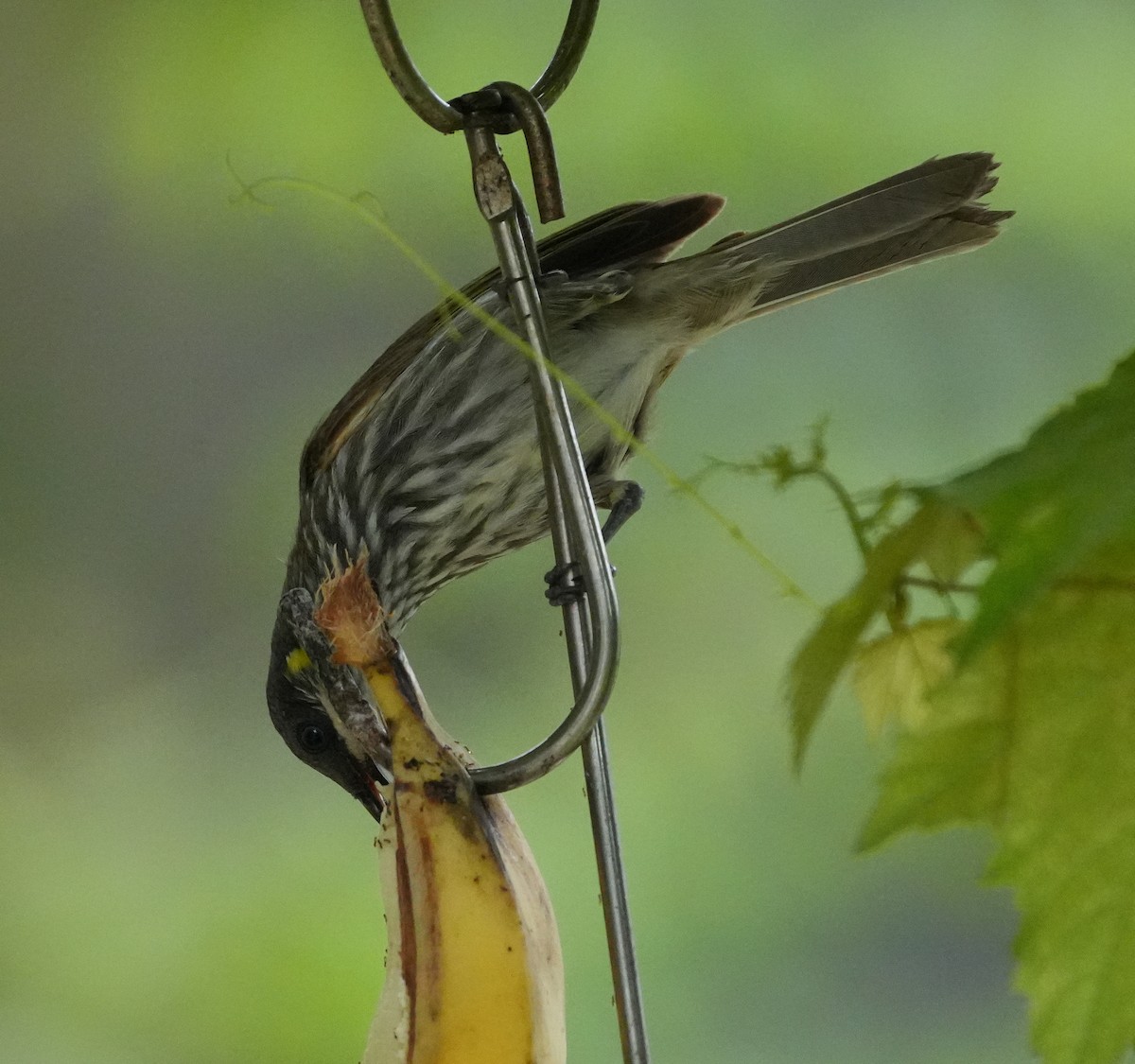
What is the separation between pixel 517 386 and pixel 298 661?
173 millimetres

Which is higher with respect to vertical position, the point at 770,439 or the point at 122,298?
the point at 122,298

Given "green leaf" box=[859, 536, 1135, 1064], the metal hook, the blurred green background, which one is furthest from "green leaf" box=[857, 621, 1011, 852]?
the blurred green background

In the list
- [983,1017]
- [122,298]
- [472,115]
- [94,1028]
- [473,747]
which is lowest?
[983,1017]

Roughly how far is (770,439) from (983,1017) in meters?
0.40

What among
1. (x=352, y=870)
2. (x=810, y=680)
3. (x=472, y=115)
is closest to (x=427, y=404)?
(x=472, y=115)

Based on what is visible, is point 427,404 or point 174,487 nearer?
point 427,404

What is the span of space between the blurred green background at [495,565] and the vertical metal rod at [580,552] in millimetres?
466

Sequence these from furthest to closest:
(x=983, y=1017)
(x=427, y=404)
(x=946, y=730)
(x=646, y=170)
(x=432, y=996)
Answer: (x=646, y=170)
(x=983, y=1017)
(x=427, y=404)
(x=432, y=996)
(x=946, y=730)

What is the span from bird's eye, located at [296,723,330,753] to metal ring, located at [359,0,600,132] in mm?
286

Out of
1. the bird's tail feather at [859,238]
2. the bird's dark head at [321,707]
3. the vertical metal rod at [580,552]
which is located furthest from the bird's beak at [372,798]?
the bird's tail feather at [859,238]

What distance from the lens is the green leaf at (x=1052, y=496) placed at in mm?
144

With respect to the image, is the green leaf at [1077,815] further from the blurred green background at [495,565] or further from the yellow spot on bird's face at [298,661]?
the blurred green background at [495,565]

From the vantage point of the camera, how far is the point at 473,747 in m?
0.87

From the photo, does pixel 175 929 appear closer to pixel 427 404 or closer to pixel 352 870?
pixel 352 870
